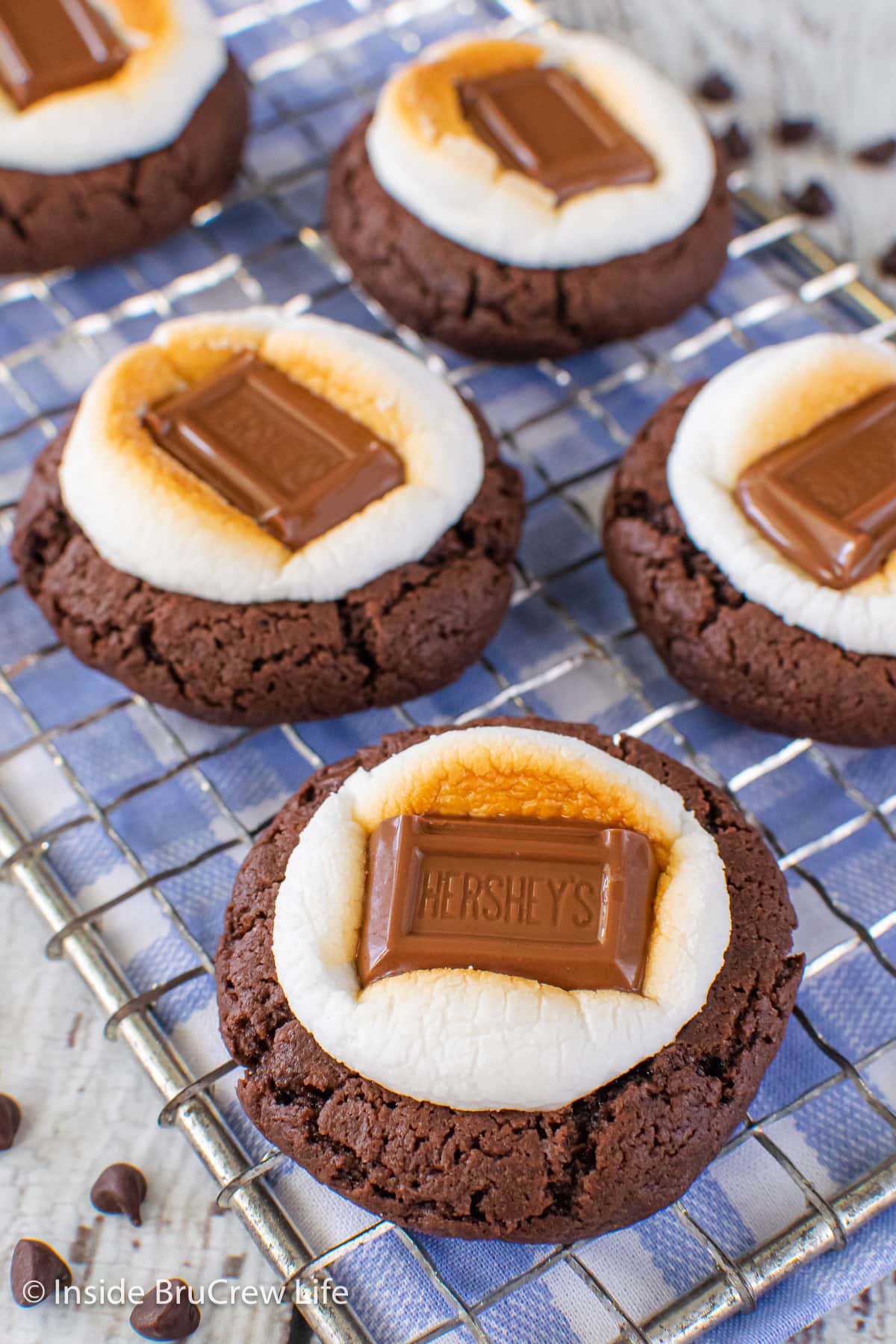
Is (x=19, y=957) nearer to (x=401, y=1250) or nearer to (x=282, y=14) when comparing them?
(x=401, y=1250)

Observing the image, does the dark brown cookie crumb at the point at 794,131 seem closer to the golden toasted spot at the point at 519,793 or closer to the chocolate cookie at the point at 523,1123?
the golden toasted spot at the point at 519,793

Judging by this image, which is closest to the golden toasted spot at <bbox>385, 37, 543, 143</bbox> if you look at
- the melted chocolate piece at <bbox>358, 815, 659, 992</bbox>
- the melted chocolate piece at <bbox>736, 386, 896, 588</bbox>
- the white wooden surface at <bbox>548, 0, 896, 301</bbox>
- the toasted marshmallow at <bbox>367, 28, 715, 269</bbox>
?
the toasted marshmallow at <bbox>367, 28, 715, 269</bbox>

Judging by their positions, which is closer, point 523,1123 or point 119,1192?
point 523,1123

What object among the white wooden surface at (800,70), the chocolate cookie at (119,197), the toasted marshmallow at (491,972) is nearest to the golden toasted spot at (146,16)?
the chocolate cookie at (119,197)

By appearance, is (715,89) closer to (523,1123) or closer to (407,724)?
(407,724)

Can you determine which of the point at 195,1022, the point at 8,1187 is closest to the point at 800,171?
the point at 195,1022

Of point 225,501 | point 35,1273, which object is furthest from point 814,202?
point 35,1273
